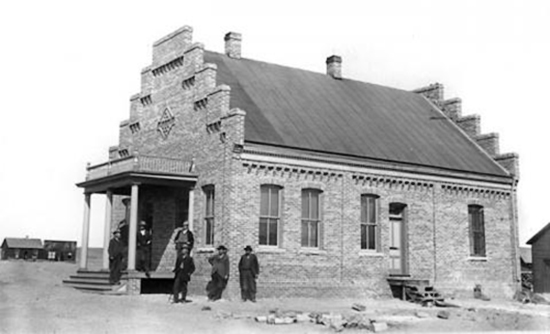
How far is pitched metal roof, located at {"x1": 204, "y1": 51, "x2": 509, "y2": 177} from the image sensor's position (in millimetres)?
24562

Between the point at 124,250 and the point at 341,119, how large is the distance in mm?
10082

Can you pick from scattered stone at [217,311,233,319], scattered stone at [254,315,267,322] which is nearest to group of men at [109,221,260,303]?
scattered stone at [217,311,233,319]

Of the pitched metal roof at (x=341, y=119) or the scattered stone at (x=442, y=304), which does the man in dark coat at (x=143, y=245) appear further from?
the scattered stone at (x=442, y=304)

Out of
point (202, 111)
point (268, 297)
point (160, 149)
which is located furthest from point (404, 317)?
point (160, 149)

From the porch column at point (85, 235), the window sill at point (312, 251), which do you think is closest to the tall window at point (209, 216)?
the window sill at point (312, 251)

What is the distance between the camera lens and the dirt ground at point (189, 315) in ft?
48.3

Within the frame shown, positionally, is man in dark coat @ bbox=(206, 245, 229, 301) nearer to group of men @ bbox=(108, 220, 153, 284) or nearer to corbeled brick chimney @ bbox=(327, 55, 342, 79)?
group of men @ bbox=(108, 220, 153, 284)

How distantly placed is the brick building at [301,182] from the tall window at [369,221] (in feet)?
0.17

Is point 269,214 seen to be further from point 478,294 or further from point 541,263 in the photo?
point 541,263

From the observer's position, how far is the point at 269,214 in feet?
74.8

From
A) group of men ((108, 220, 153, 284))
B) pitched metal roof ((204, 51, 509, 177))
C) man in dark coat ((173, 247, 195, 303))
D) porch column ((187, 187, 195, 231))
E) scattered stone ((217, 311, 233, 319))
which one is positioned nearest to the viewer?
scattered stone ((217, 311, 233, 319))

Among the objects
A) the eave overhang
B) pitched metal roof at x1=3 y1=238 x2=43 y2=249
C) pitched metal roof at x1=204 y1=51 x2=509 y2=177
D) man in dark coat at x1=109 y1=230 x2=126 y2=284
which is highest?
pitched metal roof at x1=204 y1=51 x2=509 y2=177

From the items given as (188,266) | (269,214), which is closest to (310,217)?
(269,214)

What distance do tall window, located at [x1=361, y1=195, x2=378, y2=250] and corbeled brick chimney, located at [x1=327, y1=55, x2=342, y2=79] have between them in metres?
8.56
